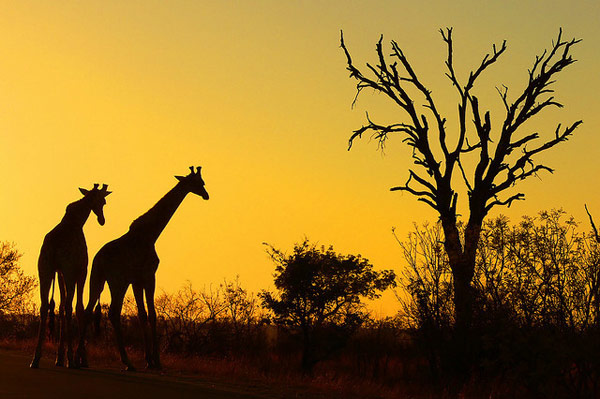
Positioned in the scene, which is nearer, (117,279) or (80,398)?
(80,398)

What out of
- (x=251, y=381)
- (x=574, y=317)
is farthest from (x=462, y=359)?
(x=251, y=381)

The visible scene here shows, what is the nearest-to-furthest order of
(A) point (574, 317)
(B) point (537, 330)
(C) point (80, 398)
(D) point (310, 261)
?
(C) point (80, 398), (B) point (537, 330), (A) point (574, 317), (D) point (310, 261)

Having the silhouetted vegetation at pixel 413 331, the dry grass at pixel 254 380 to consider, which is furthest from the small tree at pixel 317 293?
the dry grass at pixel 254 380

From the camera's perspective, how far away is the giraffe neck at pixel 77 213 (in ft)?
54.0

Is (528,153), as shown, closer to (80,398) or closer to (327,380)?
(327,380)

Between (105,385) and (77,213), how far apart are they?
542 cm

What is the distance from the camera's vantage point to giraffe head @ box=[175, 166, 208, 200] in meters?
17.2

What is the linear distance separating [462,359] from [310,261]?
1091 cm

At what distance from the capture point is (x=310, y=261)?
32.8 metres

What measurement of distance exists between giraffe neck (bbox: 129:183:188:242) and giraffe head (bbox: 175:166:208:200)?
0.15 meters

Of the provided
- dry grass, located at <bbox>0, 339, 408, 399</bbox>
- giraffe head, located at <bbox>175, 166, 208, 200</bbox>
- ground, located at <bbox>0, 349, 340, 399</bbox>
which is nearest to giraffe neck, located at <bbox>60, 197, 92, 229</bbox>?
giraffe head, located at <bbox>175, 166, 208, 200</bbox>

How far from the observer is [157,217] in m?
16.7

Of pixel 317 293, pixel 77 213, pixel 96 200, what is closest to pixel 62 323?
pixel 77 213

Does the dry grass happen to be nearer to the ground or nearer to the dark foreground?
the ground
